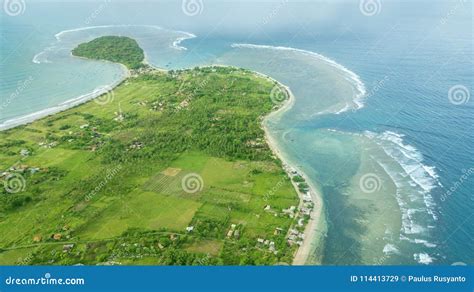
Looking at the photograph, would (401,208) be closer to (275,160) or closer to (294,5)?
(275,160)

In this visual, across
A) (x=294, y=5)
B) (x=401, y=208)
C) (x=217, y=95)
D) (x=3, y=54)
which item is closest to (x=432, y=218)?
(x=401, y=208)

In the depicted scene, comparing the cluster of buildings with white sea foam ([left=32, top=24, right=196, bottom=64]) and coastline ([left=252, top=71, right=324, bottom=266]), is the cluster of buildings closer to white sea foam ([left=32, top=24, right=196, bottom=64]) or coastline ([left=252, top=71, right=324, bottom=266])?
coastline ([left=252, top=71, right=324, bottom=266])

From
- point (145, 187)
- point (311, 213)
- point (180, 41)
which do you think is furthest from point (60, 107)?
point (180, 41)

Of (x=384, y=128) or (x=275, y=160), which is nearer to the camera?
(x=275, y=160)

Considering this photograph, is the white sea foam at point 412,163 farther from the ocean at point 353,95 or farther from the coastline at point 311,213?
the coastline at point 311,213

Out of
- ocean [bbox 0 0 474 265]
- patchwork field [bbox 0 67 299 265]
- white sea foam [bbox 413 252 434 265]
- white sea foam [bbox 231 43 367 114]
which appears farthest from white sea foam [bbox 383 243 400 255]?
white sea foam [bbox 231 43 367 114]

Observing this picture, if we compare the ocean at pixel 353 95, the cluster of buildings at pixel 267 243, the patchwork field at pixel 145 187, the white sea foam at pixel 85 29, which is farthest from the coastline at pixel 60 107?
the cluster of buildings at pixel 267 243
